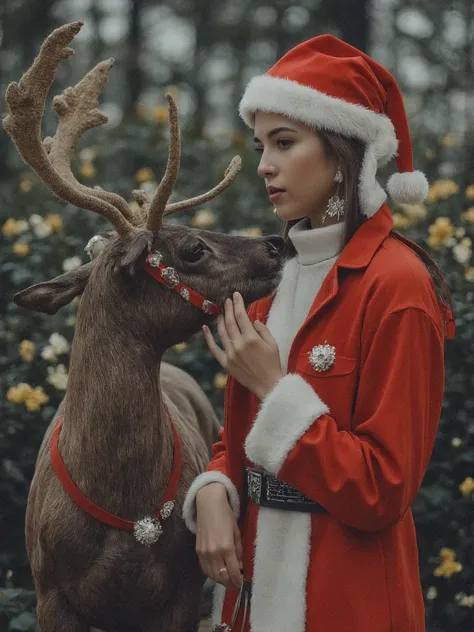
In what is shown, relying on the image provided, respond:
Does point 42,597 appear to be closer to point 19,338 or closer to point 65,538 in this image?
point 65,538

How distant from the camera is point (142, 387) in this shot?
3.13 metres

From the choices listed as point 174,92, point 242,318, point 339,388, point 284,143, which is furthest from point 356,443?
point 174,92

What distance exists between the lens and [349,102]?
2775 millimetres

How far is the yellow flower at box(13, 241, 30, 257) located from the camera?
5758 mm

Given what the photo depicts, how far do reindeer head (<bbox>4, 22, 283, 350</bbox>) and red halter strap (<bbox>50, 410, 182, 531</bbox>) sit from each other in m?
0.41

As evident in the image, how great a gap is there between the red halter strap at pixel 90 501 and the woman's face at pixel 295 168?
3.22 feet

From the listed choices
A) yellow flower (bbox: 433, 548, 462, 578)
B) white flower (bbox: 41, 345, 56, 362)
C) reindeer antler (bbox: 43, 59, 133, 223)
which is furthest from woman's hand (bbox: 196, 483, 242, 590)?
white flower (bbox: 41, 345, 56, 362)

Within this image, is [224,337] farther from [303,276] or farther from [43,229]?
[43,229]

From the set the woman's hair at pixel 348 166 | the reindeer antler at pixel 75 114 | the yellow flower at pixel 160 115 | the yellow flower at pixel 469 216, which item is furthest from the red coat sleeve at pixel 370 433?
the yellow flower at pixel 160 115

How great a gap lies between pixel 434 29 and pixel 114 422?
39.3 feet

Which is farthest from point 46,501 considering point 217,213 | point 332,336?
point 217,213

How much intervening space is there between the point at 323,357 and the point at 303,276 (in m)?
0.37

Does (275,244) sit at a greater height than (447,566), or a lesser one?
greater

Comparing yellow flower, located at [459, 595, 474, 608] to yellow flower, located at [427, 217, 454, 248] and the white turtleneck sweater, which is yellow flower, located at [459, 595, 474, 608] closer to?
yellow flower, located at [427, 217, 454, 248]
